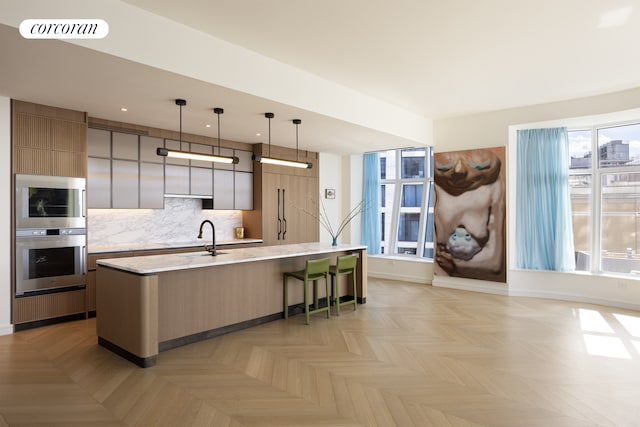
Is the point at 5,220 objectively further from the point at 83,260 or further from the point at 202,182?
the point at 202,182

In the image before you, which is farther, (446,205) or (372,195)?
(372,195)

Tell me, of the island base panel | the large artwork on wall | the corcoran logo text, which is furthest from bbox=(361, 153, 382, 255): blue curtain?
the corcoran logo text

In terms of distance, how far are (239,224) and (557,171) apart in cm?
541

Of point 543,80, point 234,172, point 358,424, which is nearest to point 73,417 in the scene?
point 358,424

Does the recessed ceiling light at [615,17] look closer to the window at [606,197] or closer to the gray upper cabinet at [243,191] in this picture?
the window at [606,197]

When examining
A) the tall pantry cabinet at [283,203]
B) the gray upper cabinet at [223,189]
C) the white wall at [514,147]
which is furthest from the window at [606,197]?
the gray upper cabinet at [223,189]

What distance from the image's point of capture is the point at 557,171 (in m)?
6.19

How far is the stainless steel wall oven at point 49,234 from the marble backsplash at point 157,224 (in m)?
0.67

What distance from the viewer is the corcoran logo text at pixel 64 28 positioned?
274cm

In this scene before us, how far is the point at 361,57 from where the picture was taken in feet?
13.9

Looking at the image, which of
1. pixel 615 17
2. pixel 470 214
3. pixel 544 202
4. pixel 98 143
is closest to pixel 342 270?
pixel 470 214

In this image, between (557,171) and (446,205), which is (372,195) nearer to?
(446,205)

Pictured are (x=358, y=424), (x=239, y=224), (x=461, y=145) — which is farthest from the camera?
(x=239, y=224)

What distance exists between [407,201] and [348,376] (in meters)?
5.56
